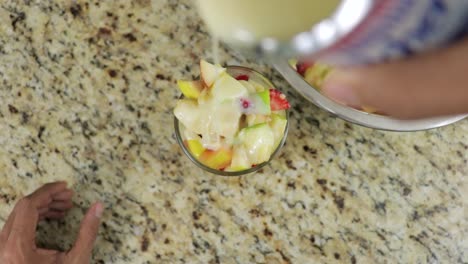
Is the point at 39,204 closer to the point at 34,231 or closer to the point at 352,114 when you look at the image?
the point at 34,231

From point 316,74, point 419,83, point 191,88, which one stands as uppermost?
point 316,74

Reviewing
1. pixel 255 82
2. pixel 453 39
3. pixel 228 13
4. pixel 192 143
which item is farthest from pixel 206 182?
pixel 453 39

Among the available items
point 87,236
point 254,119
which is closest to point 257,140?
point 254,119

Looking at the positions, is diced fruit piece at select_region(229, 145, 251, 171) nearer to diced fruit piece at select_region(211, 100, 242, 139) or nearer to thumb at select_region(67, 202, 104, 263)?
diced fruit piece at select_region(211, 100, 242, 139)

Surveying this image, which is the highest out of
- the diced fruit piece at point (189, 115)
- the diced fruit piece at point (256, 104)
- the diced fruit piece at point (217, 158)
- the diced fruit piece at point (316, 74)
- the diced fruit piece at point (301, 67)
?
the diced fruit piece at point (301, 67)

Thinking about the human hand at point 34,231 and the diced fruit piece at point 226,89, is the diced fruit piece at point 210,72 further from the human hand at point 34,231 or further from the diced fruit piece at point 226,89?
the human hand at point 34,231

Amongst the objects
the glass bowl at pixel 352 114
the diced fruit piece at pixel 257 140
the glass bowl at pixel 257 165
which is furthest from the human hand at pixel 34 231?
the glass bowl at pixel 352 114

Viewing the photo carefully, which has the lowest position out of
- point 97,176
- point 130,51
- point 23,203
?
point 23,203

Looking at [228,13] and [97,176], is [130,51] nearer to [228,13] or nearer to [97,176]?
[97,176]
